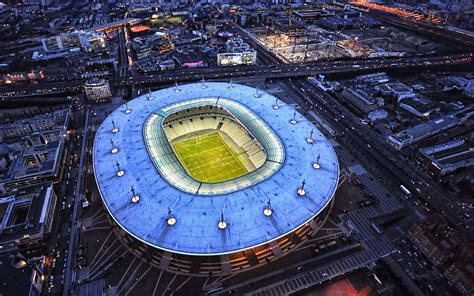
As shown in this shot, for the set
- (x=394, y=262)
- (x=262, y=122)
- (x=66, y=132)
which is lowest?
(x=394, y=262)

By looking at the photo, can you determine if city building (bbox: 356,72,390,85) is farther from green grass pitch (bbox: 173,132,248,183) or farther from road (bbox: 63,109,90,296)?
road (bbox: 63,109,90,296)

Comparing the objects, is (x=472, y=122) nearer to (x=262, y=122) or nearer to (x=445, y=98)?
(x=445, y=98)

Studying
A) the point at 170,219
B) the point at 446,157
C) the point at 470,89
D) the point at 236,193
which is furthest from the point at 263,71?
the point at 170,219

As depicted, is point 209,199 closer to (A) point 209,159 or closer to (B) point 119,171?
(B) point 119,171

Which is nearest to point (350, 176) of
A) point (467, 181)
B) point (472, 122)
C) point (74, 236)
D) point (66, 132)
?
point (467, 181)

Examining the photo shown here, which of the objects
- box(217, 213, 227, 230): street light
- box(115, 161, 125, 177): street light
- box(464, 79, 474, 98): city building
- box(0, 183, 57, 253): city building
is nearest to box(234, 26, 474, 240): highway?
box(217, 213, 227, 230): street light

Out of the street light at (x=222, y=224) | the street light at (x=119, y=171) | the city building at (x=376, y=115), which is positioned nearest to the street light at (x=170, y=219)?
the street light at (x=222, y=224)
